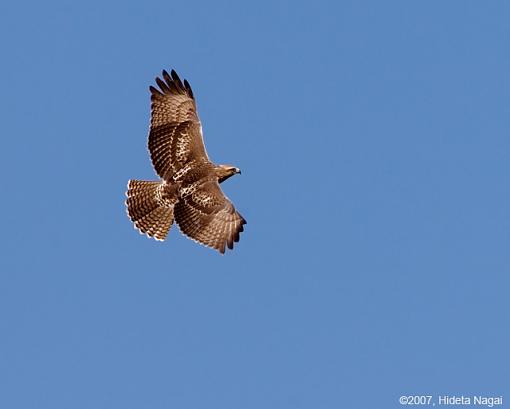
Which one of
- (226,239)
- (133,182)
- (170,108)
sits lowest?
(226,239)

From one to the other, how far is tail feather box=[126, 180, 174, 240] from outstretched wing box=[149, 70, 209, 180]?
1.18 ft

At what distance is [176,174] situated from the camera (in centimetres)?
1866

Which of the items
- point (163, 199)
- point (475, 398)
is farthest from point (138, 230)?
point (475, 398)

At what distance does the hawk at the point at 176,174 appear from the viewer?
59.8ft

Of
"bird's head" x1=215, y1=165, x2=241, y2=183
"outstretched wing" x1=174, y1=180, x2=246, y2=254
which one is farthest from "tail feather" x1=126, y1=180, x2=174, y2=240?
"bird's head" x1=215, y1=165, x2=241, y2=183

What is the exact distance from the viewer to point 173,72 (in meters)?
18.9

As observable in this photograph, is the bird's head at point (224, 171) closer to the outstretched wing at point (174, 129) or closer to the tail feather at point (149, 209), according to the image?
the outstretched wing at point (174, 129)

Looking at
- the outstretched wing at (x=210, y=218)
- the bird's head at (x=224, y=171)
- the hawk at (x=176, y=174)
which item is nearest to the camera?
the outstretched wing at (x=210, y=218)

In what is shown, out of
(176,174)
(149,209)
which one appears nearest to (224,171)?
(176,174)

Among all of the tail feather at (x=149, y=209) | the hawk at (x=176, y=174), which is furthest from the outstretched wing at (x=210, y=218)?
the tail feather at (x=149, y=209)

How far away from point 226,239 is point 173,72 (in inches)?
133

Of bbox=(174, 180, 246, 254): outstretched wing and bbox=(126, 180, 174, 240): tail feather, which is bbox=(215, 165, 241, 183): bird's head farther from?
bbox=(126, 180, 174, 240): tail feather

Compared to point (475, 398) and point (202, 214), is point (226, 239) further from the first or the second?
point (475, 398)

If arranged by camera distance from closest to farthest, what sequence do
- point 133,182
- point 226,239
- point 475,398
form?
point 475,398
point 226,239
point 133,182
